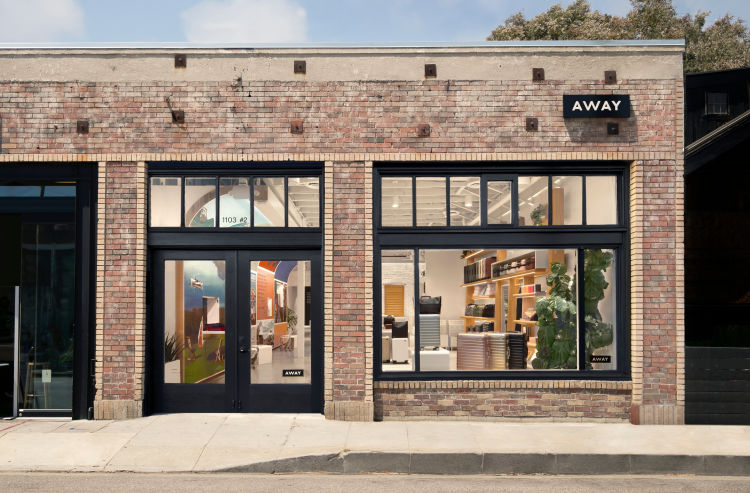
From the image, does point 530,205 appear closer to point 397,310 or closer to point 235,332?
point 397,310

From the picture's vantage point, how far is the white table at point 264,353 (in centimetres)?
1066

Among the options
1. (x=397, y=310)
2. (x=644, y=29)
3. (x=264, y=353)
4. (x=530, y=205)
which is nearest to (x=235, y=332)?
(x=264, y=353)

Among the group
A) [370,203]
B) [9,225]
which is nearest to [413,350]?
[370,203]

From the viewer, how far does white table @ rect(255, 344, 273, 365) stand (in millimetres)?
10664

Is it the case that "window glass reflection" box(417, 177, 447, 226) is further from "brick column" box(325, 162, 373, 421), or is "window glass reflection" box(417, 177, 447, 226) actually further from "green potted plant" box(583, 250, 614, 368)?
"green potted plant" box(583, 250, 614, 368)

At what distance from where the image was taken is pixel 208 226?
10.7 m

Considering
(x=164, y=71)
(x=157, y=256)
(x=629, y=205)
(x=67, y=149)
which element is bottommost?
(x=157, y=256)

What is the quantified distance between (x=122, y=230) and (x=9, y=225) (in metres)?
1.79

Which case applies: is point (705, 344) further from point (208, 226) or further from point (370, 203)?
point (208, 226)

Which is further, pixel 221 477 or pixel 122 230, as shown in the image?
pixel 122 230

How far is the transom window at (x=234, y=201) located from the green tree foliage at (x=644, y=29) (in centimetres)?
2045

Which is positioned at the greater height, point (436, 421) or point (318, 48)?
point (318, 48)

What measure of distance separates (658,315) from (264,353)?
574cm

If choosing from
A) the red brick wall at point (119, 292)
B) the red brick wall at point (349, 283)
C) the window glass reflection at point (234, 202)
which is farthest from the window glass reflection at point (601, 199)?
the red brick wall at point (119, 292)
